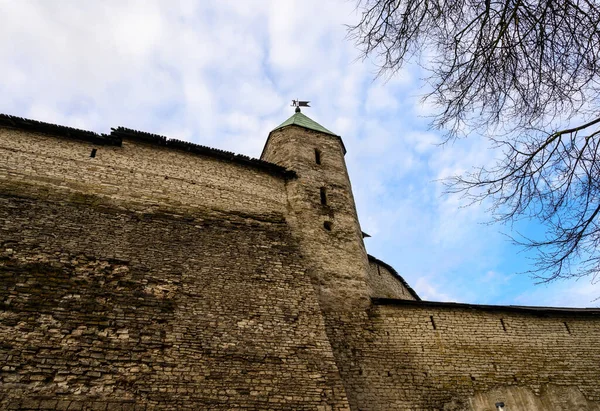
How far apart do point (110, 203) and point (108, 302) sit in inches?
113

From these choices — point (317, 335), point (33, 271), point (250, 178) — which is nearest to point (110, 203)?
point (33, 271)

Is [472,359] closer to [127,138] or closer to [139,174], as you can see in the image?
[139,174]

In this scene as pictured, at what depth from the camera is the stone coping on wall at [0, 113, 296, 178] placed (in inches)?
363

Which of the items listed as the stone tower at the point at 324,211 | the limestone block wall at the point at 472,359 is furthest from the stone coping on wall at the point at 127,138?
the limestone block wall at the point at 472,359

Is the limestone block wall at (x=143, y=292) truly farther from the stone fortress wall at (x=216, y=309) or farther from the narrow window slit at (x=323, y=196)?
the narrow window slit at (x=323, y=196)

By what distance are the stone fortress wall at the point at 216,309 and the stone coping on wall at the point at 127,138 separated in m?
0.05

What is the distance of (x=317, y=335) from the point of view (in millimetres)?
7504

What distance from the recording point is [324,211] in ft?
37.3

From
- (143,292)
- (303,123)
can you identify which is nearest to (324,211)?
(303,123)

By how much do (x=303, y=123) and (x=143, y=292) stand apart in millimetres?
9727

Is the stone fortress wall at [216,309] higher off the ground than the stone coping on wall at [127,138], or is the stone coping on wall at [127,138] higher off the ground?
the stone coping on wall at [127,138]

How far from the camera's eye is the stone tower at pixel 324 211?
9750 millimetres

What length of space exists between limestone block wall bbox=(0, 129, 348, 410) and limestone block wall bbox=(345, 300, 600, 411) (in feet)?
5.58

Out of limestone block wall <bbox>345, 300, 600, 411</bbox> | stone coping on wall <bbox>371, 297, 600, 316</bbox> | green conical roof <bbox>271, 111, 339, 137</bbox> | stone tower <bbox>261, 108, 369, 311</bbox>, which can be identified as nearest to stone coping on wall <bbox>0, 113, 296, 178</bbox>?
stone tower <bbox>261, 108, 369, 311</bbox>
